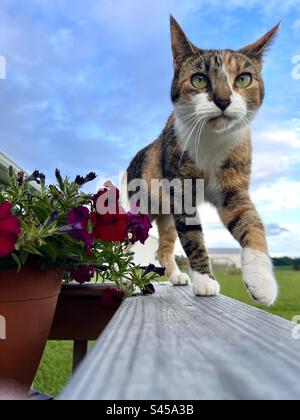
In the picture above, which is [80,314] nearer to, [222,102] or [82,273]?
[82,273]

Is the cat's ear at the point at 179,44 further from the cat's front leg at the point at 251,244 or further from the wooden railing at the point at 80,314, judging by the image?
the wooden railing at the point at 80,314

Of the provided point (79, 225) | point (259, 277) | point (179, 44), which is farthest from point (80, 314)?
point (179, 44)

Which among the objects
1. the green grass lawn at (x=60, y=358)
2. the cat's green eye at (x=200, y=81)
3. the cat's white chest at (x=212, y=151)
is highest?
the cat's green eye at (x=200, y=81)

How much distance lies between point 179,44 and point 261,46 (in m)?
0.30

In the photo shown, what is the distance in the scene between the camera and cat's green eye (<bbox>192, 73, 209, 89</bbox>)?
1476 mm

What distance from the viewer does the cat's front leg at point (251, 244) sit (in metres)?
1.06

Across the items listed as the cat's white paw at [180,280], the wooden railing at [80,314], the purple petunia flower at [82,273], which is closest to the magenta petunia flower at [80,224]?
the purple petunia flower at [82,273]

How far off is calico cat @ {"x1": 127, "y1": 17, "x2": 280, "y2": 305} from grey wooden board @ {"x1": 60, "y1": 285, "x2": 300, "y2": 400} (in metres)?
0.71

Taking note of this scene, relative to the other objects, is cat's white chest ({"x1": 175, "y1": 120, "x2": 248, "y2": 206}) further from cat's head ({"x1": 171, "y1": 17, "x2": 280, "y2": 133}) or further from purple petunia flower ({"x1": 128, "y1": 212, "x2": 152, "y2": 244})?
purple petunia flower ({"x1": 128, "y1": 212, "x2": 152, "y2": 244})

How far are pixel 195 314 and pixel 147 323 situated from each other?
0.44ft

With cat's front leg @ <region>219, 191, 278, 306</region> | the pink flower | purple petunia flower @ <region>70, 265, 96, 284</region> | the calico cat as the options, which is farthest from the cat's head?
the pink flower

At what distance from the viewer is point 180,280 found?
1.46 meters
